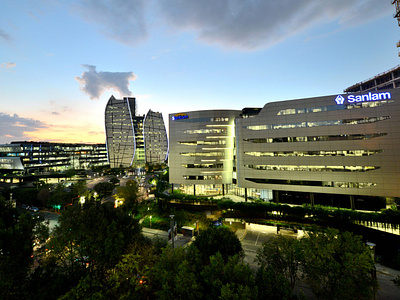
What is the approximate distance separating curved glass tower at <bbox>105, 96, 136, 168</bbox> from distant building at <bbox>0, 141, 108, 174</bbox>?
120ft

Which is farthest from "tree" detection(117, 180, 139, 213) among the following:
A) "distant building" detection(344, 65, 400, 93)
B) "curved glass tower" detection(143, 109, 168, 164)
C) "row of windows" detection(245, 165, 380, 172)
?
"curved glass tower" detection(143, 109, 168, 164)

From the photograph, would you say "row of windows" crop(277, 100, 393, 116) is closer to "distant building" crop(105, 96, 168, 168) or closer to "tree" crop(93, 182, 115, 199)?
"tree" crop(93, 182, 115, 199)

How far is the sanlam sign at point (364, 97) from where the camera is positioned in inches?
1727

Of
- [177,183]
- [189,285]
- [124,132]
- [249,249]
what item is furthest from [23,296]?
[124,132]

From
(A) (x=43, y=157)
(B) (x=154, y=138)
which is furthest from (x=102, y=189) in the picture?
(B) (x=154, y=138)

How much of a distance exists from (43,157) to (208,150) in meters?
139

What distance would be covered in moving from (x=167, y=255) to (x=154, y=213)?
37025 mm

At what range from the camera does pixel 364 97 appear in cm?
4528

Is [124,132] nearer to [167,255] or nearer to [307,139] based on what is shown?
[307,139]

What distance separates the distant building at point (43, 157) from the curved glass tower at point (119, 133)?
36710 mm

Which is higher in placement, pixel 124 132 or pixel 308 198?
pixel 124 132

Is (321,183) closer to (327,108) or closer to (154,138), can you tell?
(327,108)

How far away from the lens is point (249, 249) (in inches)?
1296

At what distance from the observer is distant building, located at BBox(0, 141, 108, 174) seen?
4643 inches
